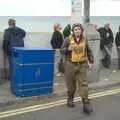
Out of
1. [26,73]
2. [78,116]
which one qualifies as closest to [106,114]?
[78,116]

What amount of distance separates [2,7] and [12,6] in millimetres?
432

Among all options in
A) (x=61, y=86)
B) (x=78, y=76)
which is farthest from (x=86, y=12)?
(x=78, y=76)

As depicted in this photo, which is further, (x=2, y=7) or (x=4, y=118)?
(x=2, y=7)

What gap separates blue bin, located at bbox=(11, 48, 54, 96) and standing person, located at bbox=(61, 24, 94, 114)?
116 centimetres

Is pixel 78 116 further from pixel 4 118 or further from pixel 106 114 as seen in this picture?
pixel 4 118

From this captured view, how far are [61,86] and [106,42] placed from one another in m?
4.50

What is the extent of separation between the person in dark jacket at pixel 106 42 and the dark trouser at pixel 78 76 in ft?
22.7

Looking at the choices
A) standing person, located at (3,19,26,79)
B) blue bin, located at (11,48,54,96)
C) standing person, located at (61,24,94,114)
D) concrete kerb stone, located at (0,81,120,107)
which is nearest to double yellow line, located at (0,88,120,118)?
concrete kerb stone, located at (0,81,120,107)

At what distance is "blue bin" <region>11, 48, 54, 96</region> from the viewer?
35.6 feet

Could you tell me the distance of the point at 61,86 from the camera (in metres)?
12.8

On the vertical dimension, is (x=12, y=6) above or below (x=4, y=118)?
above

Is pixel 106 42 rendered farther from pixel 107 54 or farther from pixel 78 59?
pixel 78 59

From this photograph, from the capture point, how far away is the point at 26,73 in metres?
11.0

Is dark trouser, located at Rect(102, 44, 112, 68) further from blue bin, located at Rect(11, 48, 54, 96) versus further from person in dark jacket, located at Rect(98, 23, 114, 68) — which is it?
blue bin, located at Rect(11, 48, 54, 96)
